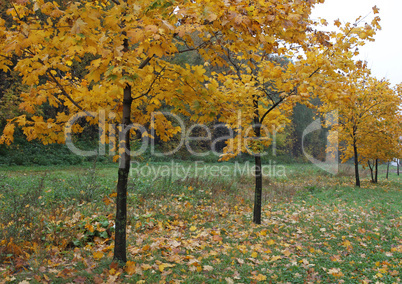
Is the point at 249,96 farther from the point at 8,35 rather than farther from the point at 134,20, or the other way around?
the point at 8,35

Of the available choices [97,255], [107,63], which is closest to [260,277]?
[97,255]

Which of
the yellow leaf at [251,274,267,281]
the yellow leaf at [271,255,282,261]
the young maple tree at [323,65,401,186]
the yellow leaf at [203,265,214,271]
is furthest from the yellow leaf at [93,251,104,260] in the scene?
the young maple tree at [323,65,401,186]

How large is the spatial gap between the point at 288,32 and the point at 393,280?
12.0ft

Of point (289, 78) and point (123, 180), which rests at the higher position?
point (289, 78)

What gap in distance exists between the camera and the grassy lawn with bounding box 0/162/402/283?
3779mm

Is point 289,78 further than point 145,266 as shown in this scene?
Yes

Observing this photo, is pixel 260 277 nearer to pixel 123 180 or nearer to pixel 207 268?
pixel 207 268

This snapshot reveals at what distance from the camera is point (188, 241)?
509 centimetres

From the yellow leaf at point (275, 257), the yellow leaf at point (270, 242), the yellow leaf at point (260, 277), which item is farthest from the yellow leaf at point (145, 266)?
the yellow leaf at point (270, 242)

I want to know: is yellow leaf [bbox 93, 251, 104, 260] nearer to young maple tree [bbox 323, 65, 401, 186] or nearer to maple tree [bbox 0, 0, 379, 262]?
maple tree [bbox 0, 0, 379, 262]

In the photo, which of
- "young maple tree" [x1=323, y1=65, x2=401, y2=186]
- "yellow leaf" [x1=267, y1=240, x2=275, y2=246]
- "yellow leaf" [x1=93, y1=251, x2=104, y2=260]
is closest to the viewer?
"yellow leaf" [x1=93, y1=251, x2=104, y2=260]

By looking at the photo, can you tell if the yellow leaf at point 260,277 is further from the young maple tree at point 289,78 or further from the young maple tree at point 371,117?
the young maple tree at point 371,117

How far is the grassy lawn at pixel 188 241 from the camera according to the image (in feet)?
12.4

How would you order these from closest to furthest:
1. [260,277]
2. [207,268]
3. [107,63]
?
[107,63]
[260,277]
[207,268]
